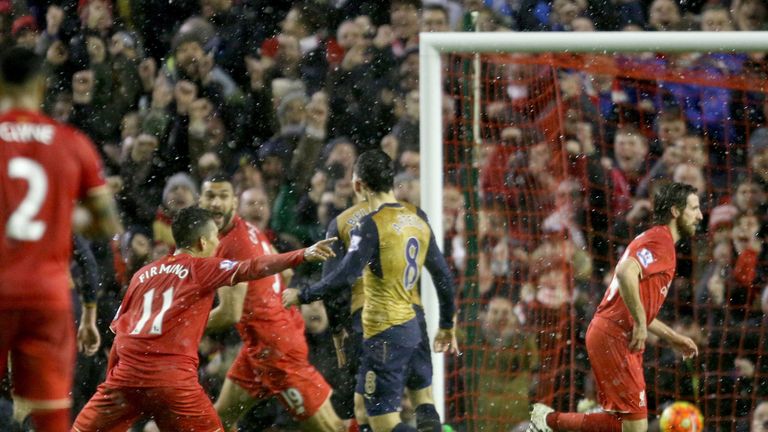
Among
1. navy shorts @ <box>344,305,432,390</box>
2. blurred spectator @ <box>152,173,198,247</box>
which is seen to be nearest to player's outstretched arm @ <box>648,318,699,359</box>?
navy shorts @ <box>344,305,432,390</box>

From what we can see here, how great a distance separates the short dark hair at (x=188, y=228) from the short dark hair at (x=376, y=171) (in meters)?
0.98

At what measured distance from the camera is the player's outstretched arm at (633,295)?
7.15 metres

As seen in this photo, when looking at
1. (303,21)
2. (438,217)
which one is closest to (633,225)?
(438,217)

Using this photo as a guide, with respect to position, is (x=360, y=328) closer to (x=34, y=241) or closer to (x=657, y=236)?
(x=657, y=236)

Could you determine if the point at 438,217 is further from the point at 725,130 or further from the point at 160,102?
the point at 160,102

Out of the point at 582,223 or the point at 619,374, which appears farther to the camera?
the point at 582,223

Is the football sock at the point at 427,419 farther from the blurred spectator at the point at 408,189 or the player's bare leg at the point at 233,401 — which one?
the blurred spectator at the point at 408,189

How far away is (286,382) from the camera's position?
788cm

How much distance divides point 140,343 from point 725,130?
468 centimetres

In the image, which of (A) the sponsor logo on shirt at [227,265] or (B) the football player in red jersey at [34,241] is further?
(A) the sponsor logo on shirt at [227,265]

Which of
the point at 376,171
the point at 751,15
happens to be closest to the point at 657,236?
the point at 376,171

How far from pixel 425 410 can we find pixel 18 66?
3.39m

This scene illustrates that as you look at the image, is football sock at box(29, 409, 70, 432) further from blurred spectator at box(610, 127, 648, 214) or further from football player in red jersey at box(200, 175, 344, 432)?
blurred spectator at box(610, 127, 648, 214)

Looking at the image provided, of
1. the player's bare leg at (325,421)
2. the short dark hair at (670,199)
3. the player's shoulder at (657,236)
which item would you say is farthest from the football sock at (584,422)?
the player's bare leg at (325,421)
